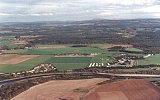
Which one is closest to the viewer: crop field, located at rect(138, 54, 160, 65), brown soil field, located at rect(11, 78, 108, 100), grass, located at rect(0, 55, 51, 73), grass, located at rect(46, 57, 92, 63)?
brown soil field, located at rect(11, 78, 108, 100)

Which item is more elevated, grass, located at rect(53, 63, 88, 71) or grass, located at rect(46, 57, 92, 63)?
grass, located at rect(46, 57, 92, 63)

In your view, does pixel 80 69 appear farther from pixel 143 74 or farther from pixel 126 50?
pixel 126 50

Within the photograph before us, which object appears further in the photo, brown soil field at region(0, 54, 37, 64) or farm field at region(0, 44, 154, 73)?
brown soil field at region(0, 54, 37, 64)

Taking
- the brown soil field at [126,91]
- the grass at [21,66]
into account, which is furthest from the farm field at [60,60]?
the brown soil field at [126,91]

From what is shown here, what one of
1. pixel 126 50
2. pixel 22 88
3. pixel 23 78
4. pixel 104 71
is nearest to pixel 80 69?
pixel 104 71

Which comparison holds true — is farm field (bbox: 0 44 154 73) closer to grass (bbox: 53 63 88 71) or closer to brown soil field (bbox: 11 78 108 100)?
grass (bbox: 53 63 88 71)

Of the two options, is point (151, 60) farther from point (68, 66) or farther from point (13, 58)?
point (13, 58)

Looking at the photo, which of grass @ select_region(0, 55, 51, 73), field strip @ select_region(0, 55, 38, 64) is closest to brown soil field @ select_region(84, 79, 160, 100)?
grass @ select_region(0, 55, 51, 73)
